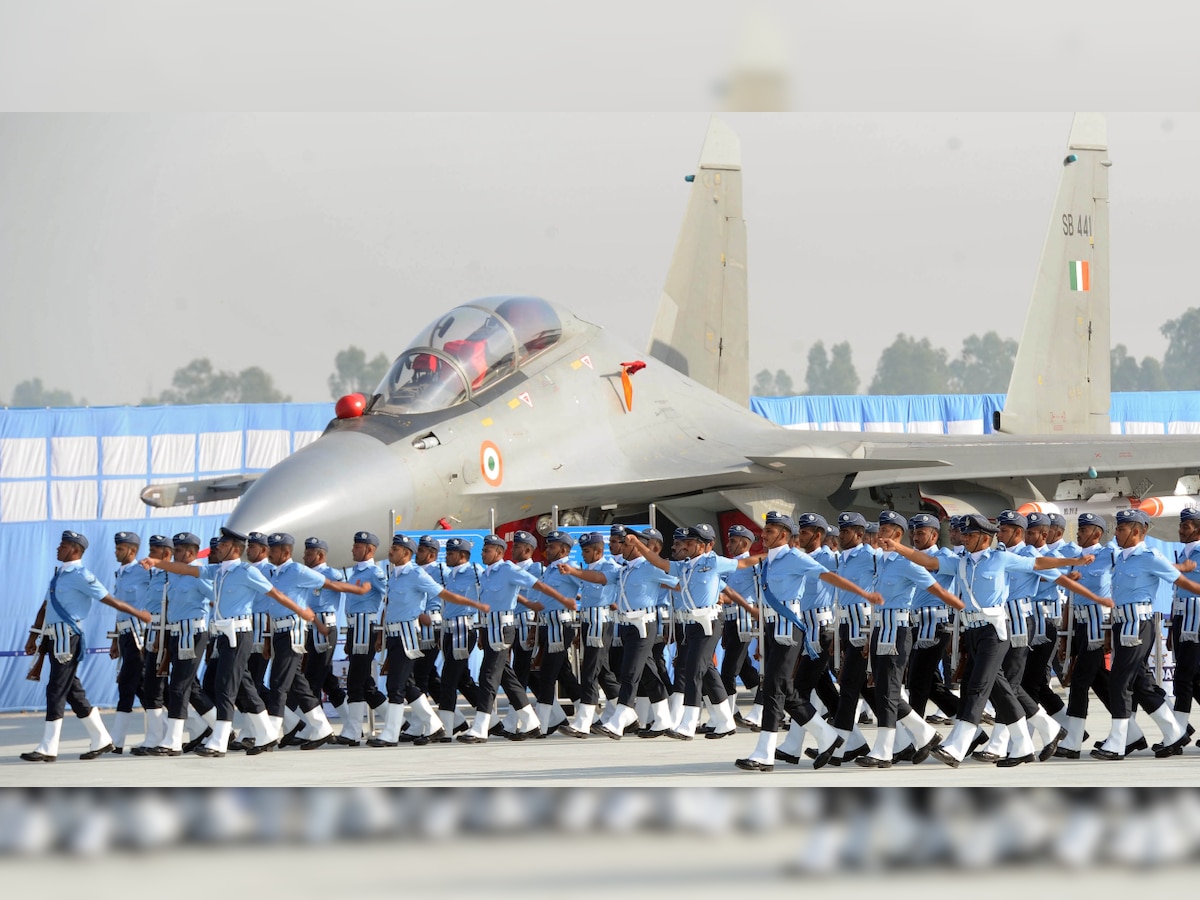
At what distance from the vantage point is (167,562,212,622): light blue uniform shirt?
11.9m

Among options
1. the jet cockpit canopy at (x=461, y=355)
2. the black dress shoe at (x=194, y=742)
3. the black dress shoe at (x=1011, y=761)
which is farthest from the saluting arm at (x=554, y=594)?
the black dress shoe at (x=1011, y=761)

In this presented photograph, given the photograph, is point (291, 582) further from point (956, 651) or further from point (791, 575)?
point (956, 651)

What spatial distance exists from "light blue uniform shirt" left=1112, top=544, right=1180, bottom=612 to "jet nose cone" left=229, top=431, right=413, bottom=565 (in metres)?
6.02

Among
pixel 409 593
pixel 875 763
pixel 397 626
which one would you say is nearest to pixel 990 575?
pixel 875 763

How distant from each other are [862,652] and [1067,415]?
1222cm

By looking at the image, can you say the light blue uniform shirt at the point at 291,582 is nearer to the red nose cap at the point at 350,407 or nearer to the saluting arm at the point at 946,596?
the red nose cap at the point at 350,407

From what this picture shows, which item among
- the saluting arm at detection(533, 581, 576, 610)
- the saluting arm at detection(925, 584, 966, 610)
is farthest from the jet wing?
the saluting arm at detection(925, 584, 966, 610)

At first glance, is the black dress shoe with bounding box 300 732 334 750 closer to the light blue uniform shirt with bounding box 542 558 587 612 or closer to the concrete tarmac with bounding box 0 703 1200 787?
the concrete tarmac with bounding box 0 703 1200 787

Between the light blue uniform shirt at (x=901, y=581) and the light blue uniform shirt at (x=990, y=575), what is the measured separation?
27cm

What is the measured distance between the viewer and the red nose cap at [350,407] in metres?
13.6

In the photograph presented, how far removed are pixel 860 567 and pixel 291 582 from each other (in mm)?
4566

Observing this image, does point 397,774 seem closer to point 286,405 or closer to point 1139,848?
point 1139,848

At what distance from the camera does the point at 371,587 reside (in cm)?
1249

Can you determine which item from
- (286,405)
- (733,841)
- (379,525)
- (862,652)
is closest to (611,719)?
(379,525)
